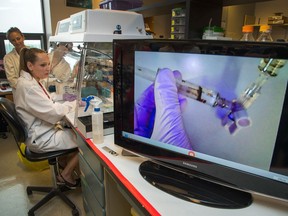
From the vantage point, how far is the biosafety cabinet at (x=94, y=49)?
1.36m

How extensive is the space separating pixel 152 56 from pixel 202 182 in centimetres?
57

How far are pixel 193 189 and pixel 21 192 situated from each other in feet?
6.15

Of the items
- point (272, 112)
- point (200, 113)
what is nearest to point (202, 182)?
point (200, 113)

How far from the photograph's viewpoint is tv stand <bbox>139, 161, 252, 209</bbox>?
0.76 meters

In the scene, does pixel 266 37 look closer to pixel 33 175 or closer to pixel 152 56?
pixel 152 56

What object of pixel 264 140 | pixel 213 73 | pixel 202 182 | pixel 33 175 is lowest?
pixel 33 175

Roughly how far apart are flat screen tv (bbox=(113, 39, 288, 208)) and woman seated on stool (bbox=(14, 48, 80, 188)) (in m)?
0.79

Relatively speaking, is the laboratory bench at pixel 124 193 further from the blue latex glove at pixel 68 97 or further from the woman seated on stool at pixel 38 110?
the blue latex glove at pixel 68 97

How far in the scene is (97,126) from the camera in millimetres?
1189

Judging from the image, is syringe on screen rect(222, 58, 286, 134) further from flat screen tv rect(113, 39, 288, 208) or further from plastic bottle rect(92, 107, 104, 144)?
plastic bottle rect(92, 107, 104, 144)

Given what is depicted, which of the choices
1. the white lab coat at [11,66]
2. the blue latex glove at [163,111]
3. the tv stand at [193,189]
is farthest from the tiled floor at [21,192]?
the blue latex glove at [163,111]

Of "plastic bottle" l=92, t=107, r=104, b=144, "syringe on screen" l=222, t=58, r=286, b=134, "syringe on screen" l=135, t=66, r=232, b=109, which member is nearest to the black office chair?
"plastic bottle" l=92, t=107, r=104, b=144

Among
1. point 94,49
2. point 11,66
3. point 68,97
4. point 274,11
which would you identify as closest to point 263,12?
point 274,11

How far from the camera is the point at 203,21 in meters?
1.19
